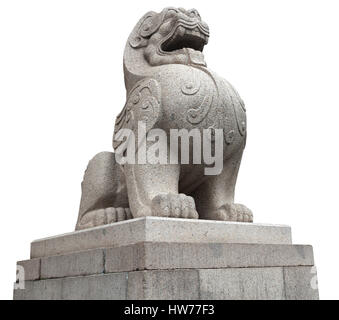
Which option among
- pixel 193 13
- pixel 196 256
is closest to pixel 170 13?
pixel 193 13

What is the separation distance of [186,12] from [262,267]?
1.92 meters

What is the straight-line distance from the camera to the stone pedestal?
2.54 metres

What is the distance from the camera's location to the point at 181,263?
258 centimetres

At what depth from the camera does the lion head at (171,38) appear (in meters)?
3.42

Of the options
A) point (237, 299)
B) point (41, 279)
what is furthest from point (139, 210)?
point (41, 279)

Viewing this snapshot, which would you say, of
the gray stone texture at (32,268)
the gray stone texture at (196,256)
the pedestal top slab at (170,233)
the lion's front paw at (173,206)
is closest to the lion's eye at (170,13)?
the lion's front paw at (173,206)

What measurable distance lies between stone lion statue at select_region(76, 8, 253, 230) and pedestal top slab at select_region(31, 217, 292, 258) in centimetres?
11

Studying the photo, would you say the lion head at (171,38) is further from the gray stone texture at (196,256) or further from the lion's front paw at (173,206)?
the gray stone texture at (196,256)

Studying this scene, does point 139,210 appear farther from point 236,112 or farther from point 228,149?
point 236,112

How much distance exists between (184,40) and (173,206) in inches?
53.6

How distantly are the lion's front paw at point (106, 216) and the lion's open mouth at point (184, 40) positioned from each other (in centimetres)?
125

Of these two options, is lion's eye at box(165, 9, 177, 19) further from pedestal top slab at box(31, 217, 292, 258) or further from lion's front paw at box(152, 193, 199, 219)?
pedestal top slab at box(31, 217, 292, 258)

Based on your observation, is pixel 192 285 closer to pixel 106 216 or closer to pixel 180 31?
pixel 106 216
